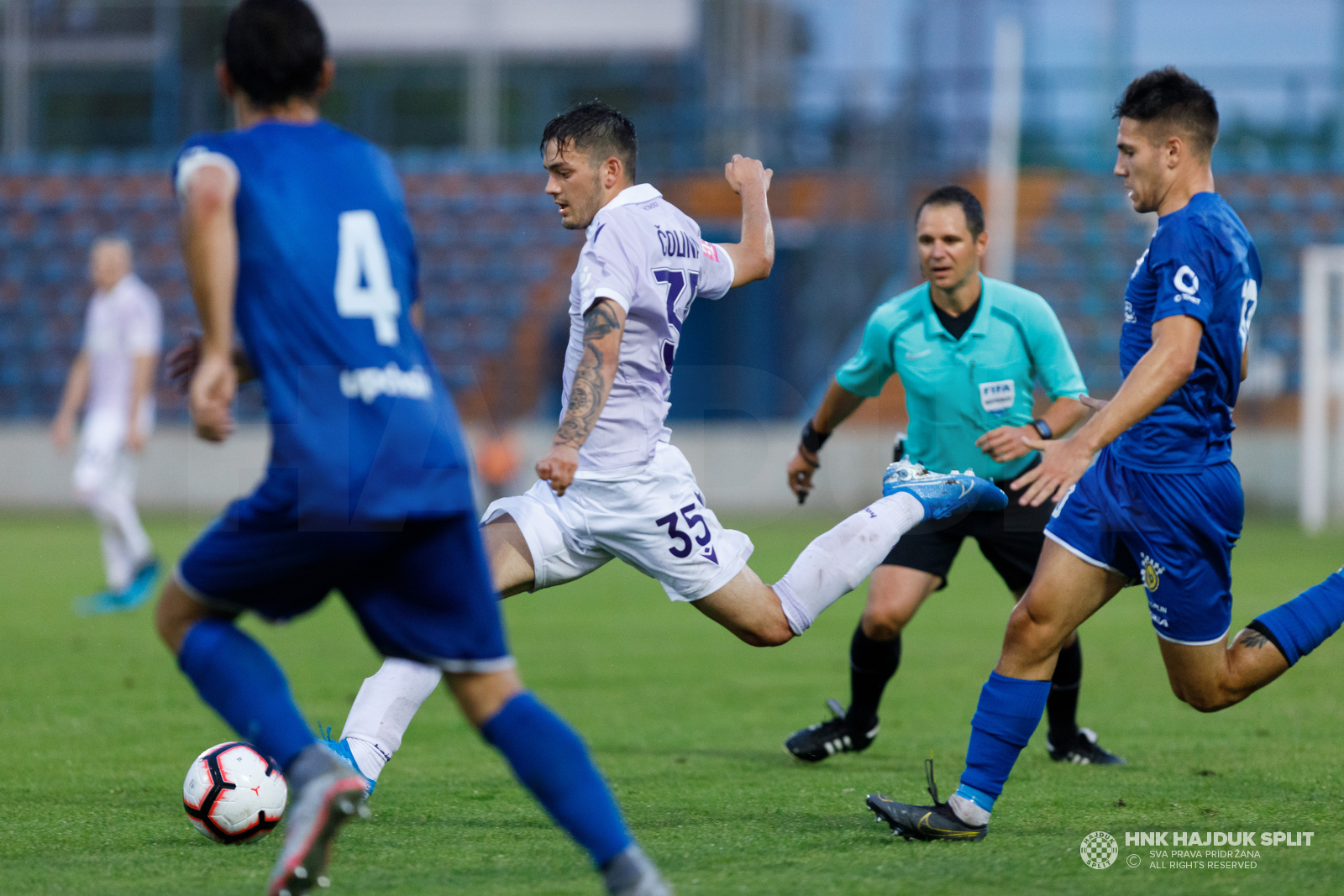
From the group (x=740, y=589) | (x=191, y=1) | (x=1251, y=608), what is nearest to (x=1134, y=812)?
(x=740, y=589)

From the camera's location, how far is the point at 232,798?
467 cm

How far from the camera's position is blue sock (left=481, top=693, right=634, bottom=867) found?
137 inches

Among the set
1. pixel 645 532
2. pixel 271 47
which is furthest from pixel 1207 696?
pixel 271 47

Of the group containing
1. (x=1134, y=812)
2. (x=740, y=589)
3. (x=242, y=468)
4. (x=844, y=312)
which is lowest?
(x=242, y=468)

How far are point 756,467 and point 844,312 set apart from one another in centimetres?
270

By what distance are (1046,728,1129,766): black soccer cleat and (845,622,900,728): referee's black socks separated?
2.36 feet

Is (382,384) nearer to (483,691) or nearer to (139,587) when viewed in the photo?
(483,691)

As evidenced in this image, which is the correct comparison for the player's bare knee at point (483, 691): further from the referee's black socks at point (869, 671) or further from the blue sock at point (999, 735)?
the referee's black socks at point (869, 671)

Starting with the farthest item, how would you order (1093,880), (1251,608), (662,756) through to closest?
(1251,608) < (662,756) < (1093,880)

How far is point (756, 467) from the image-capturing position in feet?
66.3

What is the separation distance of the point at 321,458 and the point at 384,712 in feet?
5.72

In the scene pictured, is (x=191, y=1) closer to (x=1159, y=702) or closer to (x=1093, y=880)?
(x=1159, y=702)

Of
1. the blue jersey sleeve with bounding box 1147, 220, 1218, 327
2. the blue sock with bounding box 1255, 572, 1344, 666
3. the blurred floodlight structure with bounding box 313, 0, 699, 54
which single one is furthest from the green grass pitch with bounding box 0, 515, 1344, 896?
the blurred floodlight structure with bounding box 313, 0, 699, 54

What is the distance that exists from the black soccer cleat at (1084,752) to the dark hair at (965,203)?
81.6 inches
